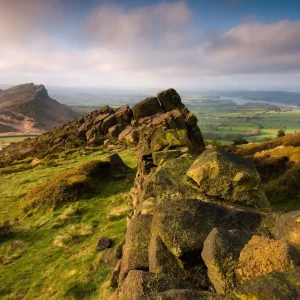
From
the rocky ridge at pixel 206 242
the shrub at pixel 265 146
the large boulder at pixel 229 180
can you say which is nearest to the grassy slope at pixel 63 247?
the rocky ridge at pixel 206 242

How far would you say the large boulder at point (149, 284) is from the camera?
7.29 metres

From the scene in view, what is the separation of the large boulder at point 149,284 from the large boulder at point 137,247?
211 centimetres

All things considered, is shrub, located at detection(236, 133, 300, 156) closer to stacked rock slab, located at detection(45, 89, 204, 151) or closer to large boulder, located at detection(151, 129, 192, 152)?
large boulder, located at detection(151, 129, 192, 152)

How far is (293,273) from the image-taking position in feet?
18.0

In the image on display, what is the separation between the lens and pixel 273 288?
5.23 metres

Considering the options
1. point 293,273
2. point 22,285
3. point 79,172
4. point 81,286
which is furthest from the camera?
point 79,172

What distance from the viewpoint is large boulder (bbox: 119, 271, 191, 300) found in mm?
7285

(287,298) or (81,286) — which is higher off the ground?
(287,298)

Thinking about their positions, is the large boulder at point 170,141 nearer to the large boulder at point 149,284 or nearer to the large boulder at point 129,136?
the large boulder at point 149,284

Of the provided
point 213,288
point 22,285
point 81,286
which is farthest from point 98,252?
point 213,288

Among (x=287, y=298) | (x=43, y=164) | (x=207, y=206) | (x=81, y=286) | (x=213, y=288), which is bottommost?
(x=43, y=164)

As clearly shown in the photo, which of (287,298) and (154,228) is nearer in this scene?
(287,298)

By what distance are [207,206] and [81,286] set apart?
29.7ft

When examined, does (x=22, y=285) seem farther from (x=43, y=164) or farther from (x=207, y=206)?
(x=43, y=164)
